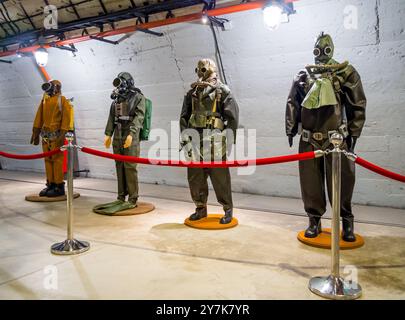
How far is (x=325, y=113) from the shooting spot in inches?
129

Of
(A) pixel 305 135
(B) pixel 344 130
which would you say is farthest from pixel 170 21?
(B) pixel 344 130

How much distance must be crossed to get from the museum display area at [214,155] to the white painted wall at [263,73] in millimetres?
20

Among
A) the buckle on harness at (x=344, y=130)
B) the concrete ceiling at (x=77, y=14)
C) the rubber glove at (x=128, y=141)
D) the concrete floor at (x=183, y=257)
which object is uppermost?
the concrete ceiling at (x=77, y=14)

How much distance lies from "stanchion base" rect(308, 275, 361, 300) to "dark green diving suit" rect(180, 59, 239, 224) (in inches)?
64.8

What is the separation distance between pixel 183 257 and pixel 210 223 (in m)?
0.96

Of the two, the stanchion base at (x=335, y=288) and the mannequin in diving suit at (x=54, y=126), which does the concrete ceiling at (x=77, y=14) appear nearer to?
the mannequin in diving suit at (x=54, y=126)

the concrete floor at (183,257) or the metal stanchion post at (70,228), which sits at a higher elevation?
the metal stanchion post at (70,228)

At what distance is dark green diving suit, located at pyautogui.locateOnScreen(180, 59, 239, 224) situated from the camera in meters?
3.94

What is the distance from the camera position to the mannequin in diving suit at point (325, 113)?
3.24 meters

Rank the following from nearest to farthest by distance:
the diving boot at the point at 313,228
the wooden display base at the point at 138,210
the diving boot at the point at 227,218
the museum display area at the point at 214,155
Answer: the museum display area at the point at 214,155 → the diving boot at the point at 313,228 → the diving boot at the point at 227,218 → the wooden display base at the point at 138,210

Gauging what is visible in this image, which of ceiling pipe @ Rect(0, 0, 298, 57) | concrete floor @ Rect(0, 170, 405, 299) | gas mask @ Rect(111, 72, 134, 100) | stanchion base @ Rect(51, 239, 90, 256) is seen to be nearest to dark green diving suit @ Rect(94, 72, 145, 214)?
gas mask @ Rect(111, 72, 134, 100)

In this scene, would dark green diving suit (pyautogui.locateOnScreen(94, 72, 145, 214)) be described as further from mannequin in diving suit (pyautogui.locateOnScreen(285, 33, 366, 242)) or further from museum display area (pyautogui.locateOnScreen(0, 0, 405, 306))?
mannequin in diving suit (pyautogui.locateOnScreen(285, 33, 366, 242))

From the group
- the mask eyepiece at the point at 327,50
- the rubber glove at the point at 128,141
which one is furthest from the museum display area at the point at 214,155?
the rubber glove at the point at 128,141

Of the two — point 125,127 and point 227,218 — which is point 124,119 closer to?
point 125,127
